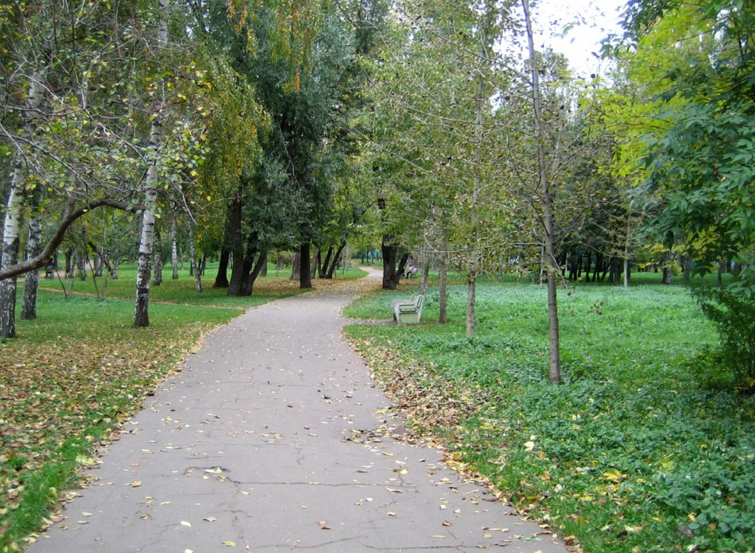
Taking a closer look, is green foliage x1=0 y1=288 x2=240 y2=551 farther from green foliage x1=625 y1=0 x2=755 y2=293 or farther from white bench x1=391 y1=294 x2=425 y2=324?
green foliage x1=625 y1=0 x2=755 y2=293

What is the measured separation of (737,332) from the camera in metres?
8.08

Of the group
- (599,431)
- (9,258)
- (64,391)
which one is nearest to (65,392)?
(64,391)

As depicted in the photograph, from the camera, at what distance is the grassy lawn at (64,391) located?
520 cm

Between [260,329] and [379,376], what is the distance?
24.3 ft

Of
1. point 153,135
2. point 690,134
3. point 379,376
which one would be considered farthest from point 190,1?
point 690,134

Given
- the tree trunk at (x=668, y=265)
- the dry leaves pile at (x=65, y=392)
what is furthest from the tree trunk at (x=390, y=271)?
the dry leaves pile at (x=65, y=392)

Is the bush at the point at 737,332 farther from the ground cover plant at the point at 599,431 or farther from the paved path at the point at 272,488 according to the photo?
the paved path at the point at 272,488

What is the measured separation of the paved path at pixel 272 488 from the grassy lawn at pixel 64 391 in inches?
9.5

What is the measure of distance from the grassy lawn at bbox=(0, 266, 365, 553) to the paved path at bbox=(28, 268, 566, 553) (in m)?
0.24

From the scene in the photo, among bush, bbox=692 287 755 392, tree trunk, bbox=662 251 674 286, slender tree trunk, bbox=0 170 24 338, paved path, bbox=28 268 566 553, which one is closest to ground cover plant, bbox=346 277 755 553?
bush, bbox=692 287 755 392

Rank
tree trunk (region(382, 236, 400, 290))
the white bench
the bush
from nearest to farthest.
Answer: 1. the bush
2. the white bench
3. tree trunk (region(382, 236, 400, 290))

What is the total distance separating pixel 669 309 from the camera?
2120cm

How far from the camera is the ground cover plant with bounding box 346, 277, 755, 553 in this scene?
4.74m

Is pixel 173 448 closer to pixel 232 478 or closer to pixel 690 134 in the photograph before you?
pixel 232 478
